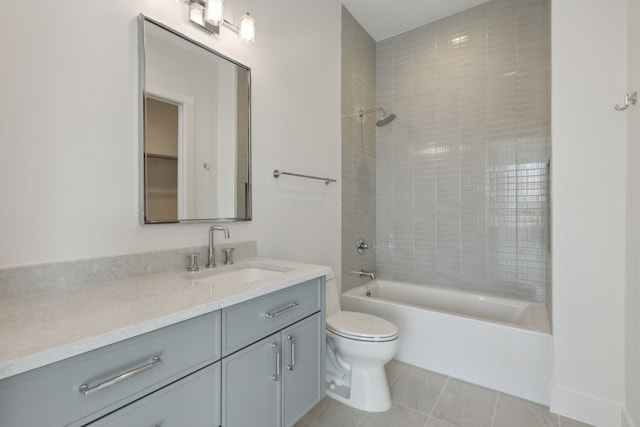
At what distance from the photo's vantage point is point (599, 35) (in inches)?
62.1

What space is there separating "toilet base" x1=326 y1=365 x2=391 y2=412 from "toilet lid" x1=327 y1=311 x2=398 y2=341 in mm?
225

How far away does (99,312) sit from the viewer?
85cm

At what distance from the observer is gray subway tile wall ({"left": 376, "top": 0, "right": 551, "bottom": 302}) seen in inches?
94.3

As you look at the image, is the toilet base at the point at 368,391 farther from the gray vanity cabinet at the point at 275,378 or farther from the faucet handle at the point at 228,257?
the faucet handle at the point at 228,257

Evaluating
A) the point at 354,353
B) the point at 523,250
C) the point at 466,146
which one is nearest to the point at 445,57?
the point at 466,146

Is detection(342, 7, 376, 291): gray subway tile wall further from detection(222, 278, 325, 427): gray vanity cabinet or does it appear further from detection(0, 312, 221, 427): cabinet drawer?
detection(0, 312, 221, 427): cabinet drawer

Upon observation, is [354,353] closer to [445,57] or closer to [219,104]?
[219,104]

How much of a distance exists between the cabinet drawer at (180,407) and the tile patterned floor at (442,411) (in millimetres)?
846

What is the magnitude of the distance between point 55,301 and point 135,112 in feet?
2.54

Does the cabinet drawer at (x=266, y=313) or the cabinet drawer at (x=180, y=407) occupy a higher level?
the cabinet drawer at (x=266, y=313)

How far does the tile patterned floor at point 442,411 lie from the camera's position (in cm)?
164

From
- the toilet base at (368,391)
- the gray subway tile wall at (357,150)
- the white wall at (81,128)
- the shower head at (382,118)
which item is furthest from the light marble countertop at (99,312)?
the shower head at (382,118)

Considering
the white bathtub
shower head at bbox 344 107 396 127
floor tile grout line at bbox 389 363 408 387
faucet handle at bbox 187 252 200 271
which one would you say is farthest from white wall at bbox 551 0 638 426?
faucet handle at bbox 187 252 200 271

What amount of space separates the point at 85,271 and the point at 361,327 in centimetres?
136
